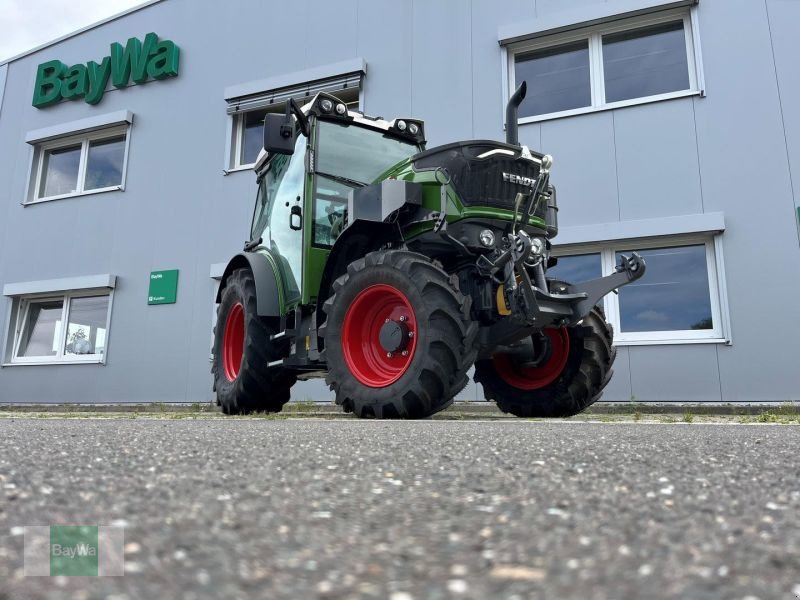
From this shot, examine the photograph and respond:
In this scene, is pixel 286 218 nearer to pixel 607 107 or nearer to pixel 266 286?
pixel 266 286

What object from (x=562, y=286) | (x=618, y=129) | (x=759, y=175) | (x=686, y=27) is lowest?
(x=562, y=286)

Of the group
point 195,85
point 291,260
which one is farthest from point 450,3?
point 291,260

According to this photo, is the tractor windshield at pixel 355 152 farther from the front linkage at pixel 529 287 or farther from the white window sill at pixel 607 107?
the white window sill at pixel 607 107

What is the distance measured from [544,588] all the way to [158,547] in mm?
467

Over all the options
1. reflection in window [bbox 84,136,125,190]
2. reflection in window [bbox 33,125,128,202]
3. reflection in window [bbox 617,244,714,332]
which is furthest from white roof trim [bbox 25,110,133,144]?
reflection in window [bbox 617,244,714,332]

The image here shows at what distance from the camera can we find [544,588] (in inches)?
26.3

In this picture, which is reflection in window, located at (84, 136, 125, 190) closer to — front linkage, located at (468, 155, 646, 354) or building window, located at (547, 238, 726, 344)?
building window, located at (547, 238, 726, 344)

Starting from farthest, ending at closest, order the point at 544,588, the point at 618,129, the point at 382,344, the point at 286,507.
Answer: the point at 618,129, the point at 382,344, the point at 286,507, the point at 544,588

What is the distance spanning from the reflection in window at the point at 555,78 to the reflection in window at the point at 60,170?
313 inches

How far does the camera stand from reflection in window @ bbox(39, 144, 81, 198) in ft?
37.6

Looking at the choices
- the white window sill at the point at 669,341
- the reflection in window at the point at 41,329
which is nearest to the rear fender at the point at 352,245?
the white window sill at the point at 669,341

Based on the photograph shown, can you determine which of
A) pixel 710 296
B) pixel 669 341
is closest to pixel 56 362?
pixel 669 341

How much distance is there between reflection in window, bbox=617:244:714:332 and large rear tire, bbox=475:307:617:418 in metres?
2.56

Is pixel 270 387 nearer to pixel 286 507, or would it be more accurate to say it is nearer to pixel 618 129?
pixel 286 507
